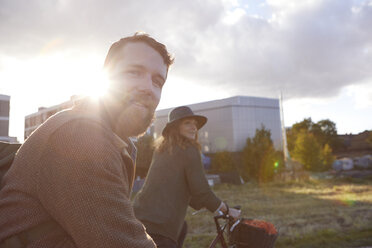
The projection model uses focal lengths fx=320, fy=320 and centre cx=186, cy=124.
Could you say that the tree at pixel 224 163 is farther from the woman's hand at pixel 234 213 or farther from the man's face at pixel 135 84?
the man's face at pixel 135 84

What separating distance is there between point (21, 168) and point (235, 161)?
33652mm

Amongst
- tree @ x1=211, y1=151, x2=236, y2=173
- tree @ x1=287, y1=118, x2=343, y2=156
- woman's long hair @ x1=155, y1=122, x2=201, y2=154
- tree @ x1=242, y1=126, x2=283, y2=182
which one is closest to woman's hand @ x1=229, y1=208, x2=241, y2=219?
woman's long hair @ x1=155, y1=122, x2=201, y2=154

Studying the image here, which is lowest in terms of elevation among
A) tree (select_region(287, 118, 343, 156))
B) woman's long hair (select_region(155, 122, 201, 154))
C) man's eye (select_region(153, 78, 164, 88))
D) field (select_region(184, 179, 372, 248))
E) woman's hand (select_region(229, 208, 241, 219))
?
field (select_region(184, 179, 372, 248))

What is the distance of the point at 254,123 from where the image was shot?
4788cm

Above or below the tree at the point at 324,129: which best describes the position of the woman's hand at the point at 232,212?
below

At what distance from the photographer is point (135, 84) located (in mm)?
1690

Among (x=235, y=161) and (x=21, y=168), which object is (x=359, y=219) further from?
(x=235, y=161)

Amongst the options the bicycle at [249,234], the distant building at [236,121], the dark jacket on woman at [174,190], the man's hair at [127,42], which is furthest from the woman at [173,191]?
the distant building at [236,121]

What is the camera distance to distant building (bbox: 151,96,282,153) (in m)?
46.6

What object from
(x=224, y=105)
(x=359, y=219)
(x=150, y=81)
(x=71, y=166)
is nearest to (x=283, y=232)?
(x=359, y=219)

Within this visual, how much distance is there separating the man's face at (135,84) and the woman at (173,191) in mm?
1642

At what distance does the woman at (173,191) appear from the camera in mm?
3145

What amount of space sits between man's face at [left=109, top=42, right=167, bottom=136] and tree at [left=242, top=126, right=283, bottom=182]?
2815 cm

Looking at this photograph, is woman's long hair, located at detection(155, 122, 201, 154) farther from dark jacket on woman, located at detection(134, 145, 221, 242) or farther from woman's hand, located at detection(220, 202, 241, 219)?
woman's hand, located at detection(220, 202, 241, 219)
